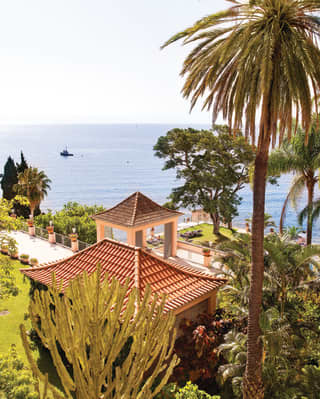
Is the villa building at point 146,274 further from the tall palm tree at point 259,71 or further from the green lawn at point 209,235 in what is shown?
the green lawn at point 209,235

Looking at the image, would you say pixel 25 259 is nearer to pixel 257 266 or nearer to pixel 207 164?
pixel 257 266

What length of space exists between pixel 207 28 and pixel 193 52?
2.65 ft

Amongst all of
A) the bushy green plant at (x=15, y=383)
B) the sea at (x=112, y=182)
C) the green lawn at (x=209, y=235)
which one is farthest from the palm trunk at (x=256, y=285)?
the sea at (x=112, y=182)

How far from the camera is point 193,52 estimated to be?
410 inches

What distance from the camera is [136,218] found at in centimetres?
2275

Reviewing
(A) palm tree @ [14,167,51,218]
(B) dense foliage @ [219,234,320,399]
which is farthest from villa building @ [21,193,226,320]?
(A) palm tree @ [14,167,51,218]

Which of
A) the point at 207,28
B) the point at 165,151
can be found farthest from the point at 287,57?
the point at 165,151

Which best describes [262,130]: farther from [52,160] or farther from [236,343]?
[52,160]

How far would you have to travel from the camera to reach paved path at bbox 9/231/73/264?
25841mm

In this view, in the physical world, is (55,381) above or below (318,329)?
below

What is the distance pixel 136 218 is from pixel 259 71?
49.6ft

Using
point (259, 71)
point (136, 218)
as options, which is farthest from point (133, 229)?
point (259, 71)

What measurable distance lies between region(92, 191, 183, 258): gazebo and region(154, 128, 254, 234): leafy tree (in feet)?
43.0

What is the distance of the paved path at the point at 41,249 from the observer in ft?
84.8
